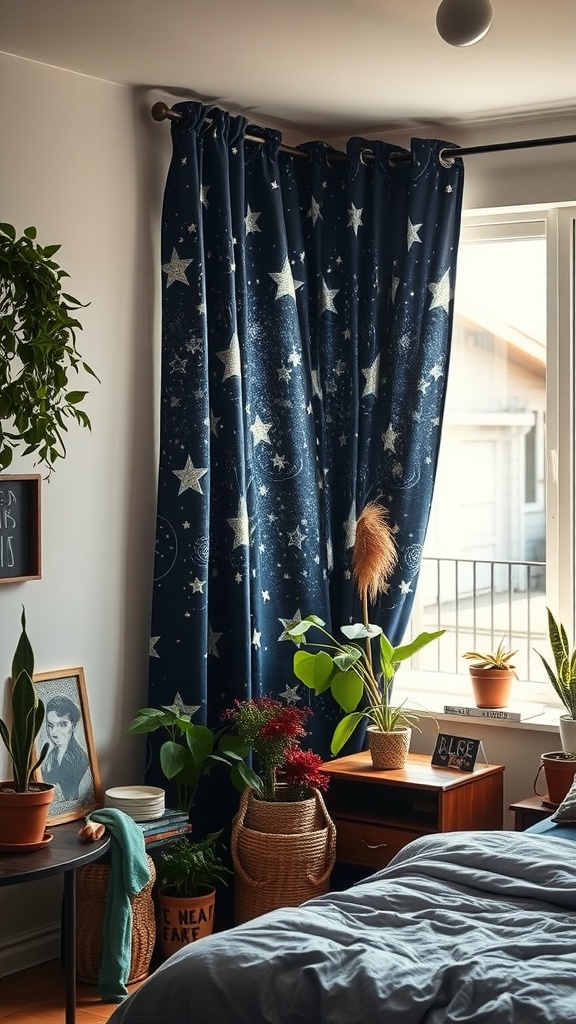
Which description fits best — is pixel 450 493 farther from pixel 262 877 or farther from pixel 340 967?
pixel 340 967

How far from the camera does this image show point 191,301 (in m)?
3.84

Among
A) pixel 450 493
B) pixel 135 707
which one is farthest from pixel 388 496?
pixel 135 707

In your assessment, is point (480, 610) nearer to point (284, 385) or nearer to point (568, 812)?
point (284, 385)

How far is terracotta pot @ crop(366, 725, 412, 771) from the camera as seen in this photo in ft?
12.9

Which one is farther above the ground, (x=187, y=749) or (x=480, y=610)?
(x=480, y=610)

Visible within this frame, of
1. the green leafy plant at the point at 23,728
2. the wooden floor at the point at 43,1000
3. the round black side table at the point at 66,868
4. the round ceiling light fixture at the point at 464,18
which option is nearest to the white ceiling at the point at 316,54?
the round ceiling light fixture at the point at 464,18

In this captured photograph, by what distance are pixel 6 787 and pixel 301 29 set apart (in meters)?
2.18

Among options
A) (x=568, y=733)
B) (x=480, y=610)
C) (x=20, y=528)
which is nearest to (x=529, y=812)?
(x=568, y=733)

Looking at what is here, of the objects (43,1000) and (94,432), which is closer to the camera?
(43,1000)

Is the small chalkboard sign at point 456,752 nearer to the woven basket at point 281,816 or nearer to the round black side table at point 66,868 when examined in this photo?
the woven basket at point 281,816

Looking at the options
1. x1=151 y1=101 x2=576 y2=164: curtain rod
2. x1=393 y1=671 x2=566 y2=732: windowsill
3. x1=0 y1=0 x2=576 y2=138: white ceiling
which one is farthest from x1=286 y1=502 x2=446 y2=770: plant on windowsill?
x1=0 y1=0 x2=576 y2=138: white ceiling

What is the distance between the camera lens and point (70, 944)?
9.91ft

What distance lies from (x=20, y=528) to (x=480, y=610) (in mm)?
1903

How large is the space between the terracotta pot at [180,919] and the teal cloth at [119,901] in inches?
9.9
